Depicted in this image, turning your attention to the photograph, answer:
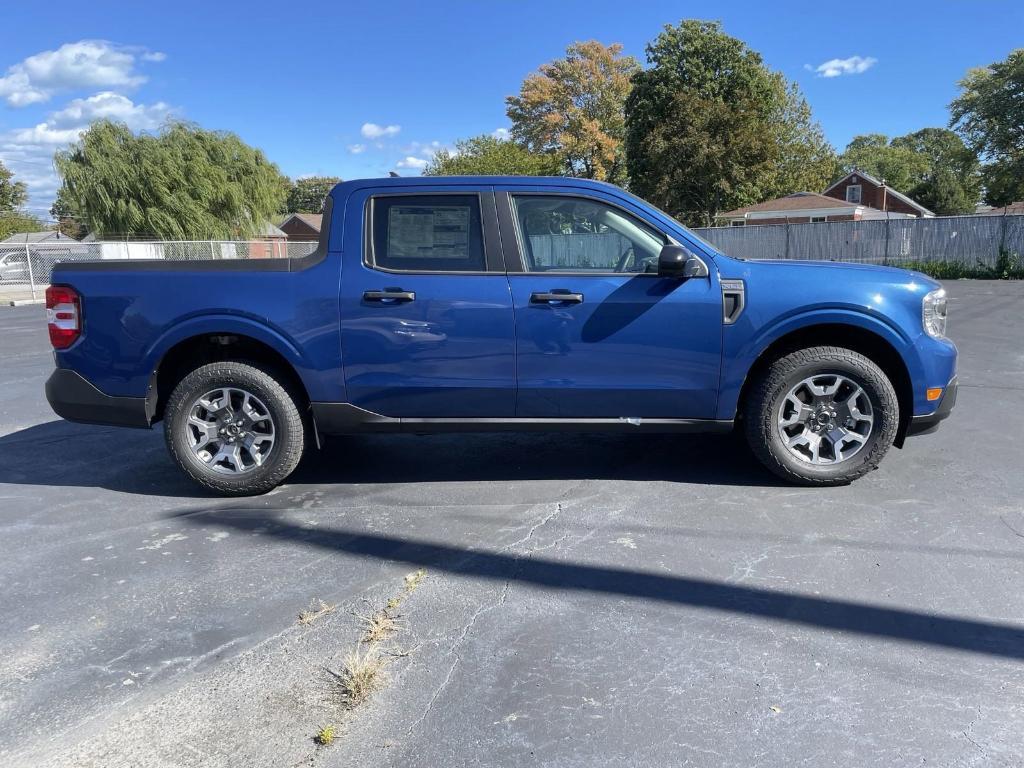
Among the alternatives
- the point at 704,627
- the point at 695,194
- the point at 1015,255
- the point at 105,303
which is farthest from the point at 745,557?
the point at 695,194

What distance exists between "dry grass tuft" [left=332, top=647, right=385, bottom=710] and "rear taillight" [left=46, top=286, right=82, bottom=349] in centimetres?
298

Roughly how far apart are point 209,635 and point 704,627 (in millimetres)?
2041

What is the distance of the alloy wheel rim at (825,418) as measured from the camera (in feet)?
14.6

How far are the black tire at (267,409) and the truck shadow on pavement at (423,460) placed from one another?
0.28 metres

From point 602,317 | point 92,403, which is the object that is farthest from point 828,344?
point 92,403

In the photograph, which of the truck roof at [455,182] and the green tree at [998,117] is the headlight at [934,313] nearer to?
the truck roof at [455,182]

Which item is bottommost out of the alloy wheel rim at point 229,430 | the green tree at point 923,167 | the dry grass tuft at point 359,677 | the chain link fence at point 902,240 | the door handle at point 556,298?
the dry grass tuft at point 359,677

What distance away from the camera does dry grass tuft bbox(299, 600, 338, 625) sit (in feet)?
10.3

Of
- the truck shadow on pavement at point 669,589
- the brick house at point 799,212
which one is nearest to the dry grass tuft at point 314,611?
the truck shadow on pavement at point 669,589

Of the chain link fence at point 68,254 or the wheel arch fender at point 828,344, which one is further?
the chain link fence at point 68,254

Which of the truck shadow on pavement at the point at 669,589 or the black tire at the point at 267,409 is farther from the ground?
Answer: the black tire at the point at 267,409

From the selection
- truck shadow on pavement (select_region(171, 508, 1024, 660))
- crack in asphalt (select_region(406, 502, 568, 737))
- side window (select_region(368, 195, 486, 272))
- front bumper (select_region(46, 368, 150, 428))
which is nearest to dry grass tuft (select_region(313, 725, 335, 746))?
crack in asphalt (select_region(406, 502, 568, 737))

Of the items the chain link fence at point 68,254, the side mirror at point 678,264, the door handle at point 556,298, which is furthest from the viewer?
the chain link fence at point 68,254

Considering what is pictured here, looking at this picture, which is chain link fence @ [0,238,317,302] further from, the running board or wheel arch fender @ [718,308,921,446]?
wheel arch fender @ [718,308,921,446]
